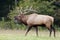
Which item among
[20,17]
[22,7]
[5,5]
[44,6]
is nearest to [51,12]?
[44,6]

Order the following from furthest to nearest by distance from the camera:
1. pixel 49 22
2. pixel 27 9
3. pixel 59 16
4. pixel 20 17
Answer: pixel 59 16, pixel 27 9, pixel 20 17, pixel 49 22

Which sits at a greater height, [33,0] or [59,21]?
[33,0]

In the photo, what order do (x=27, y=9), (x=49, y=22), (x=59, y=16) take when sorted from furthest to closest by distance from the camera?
(x=59, y=16)
(x=27, y=9)
(x=49, y=22)

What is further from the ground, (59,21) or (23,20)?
(23,20)

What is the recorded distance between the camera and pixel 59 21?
93.9 ft

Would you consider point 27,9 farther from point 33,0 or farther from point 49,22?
point 49,22

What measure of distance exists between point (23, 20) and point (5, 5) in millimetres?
14844

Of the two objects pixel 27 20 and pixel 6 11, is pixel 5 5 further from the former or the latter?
pixel 27 20

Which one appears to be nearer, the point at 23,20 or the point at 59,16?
the point at 23,20

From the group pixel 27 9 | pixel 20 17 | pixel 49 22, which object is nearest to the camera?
pixel 49 22

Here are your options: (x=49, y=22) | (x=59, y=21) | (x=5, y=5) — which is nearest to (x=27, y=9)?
(x=59, y=21)

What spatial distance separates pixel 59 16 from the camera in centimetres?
2736

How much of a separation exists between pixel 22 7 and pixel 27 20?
7112 millimetres

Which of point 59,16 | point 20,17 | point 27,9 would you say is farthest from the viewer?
point 59,16
